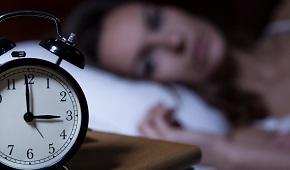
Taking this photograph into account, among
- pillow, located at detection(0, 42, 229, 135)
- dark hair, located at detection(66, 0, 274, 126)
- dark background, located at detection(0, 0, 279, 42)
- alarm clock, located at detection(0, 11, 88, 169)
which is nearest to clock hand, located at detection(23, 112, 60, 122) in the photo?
alarm clock, located at detection(0, 11, 88, 169)

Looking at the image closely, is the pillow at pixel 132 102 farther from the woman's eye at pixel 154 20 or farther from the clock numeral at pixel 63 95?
the clock numeral at pixel 63 95

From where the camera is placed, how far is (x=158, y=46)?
162cm

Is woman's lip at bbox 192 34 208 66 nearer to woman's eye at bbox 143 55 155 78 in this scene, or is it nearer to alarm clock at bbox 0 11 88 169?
woman's eye at bbox 143 55 155 78

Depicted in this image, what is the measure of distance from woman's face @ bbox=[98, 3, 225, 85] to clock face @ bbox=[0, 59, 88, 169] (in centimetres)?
105

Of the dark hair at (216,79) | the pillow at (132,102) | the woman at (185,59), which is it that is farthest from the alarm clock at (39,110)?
the dark hair at (216,79)

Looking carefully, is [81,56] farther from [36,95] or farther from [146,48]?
[146,48]

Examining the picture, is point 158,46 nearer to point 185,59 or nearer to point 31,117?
point 185,59

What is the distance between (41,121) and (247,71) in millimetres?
1352

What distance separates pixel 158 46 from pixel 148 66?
0.07m

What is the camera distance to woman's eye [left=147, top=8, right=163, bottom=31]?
1628 mm

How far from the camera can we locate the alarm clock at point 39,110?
52 centimetres

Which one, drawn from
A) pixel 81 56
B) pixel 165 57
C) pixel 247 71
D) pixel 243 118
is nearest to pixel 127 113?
pixel 165 57

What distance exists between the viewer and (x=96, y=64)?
5.43 feet

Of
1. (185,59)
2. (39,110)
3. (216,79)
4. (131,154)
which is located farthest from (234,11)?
(39,110)
